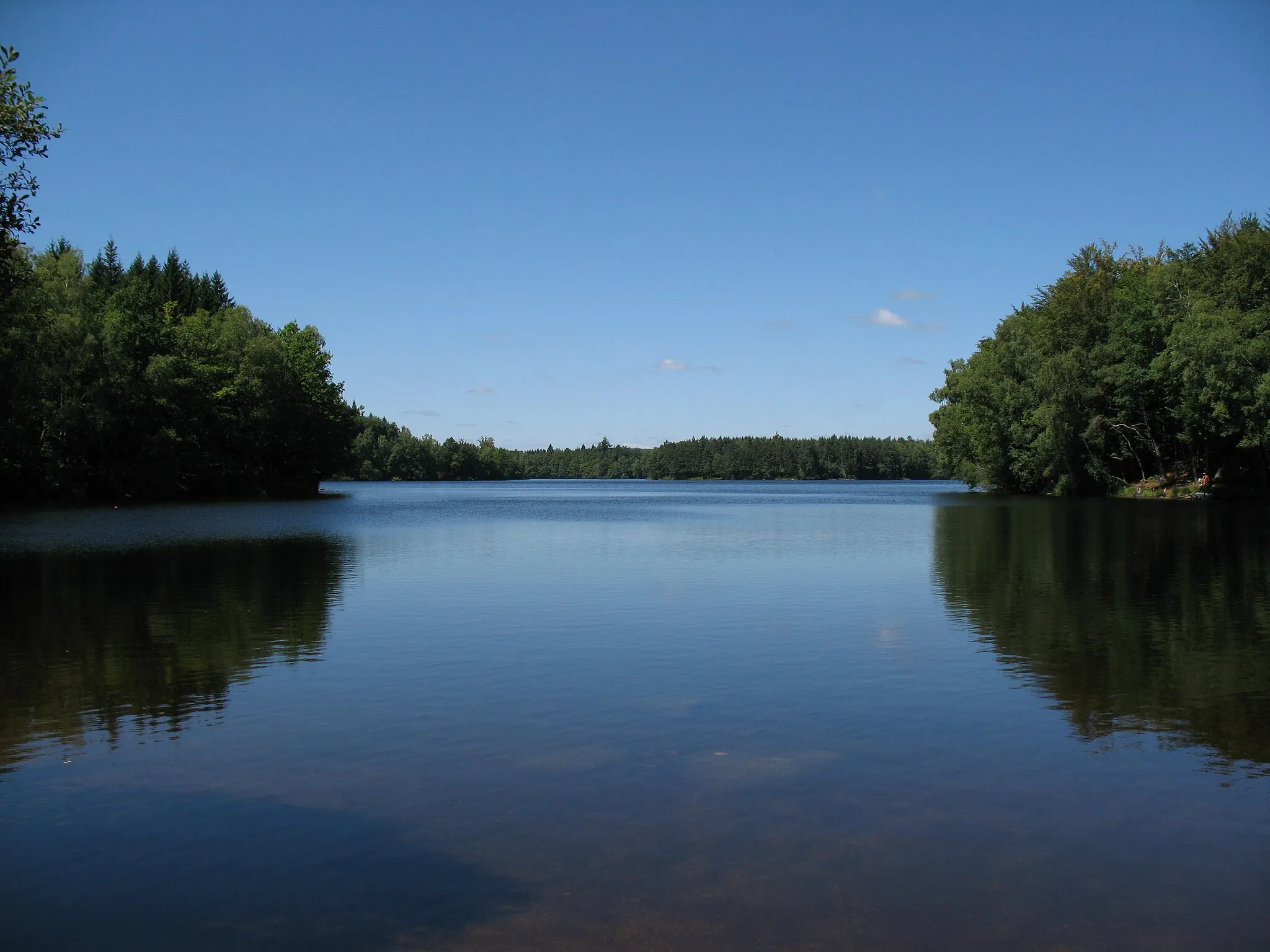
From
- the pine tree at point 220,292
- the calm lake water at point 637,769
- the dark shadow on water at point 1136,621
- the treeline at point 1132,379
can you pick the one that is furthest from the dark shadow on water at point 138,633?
the pine tree at point 220,292

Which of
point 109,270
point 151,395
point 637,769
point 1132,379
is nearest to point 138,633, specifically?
point 637,769

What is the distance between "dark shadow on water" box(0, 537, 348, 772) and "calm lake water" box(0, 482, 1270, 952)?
9 centimetres

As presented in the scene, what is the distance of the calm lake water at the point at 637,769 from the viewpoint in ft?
20.1

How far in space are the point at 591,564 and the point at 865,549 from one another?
10270 mm

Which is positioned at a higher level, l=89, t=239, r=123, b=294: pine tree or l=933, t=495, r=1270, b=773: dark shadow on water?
l=89, t=239, r=123, b=294: pine tree

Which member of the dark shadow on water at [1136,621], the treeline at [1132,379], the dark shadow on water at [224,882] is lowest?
the dark shadow on water at [224,882]

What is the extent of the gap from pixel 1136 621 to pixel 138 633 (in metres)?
17.2

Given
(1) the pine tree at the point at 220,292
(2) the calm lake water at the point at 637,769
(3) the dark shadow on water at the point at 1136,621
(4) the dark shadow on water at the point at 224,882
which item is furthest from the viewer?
(1) the pine tree at the point at 220,292

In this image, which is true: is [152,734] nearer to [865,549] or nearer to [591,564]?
[591,564]

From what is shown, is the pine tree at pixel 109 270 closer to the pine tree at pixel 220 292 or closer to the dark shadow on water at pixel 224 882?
the pine tree at pixel 220 292

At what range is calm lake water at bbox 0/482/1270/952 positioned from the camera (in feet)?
20.1

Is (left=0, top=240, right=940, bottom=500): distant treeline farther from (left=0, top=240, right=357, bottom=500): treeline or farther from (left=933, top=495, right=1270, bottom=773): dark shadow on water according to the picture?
(left=933, top=495, right=1270, bottom=773): dark shadow on water

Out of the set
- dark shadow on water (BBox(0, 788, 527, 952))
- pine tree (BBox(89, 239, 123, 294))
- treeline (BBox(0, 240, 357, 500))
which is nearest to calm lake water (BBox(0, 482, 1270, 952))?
dark shadow on water (BBox(0, 788, 527, 952))

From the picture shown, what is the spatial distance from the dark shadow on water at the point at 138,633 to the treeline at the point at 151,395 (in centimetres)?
2600
